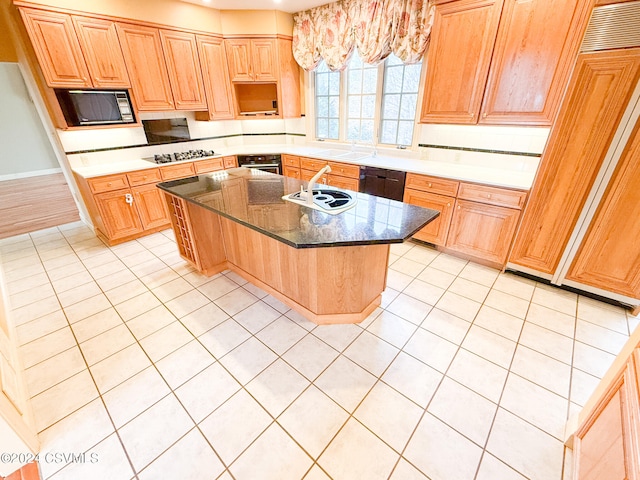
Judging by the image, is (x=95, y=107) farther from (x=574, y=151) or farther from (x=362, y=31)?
Answer: (x=574, y=151)

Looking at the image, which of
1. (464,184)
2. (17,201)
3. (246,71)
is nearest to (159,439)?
(464,184)

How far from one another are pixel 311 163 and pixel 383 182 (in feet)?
3.98

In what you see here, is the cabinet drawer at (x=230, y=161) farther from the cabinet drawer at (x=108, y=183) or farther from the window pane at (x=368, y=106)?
the window pane at (x=368, y=106)

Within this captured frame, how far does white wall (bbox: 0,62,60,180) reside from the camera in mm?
5844

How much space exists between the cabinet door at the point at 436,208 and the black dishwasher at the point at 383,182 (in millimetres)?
122

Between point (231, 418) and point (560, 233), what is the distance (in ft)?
9.49

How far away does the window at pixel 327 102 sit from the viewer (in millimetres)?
4273

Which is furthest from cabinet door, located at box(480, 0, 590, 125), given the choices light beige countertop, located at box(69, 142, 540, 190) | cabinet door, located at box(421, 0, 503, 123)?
light beige countertop, located at box(69, 142, 540, 190)

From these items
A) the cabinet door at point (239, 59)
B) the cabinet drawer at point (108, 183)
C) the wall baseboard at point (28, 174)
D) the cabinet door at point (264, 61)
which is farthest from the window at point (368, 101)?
the wall baseboard at point (28, 174)

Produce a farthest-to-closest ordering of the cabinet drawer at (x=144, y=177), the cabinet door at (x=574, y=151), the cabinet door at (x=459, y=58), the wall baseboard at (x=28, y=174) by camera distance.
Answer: the wall baseboard at (x=28, y=174), the cabinet drawer at (x=144, y=177), the cabinet door at (x=459, y=58), the cabinet door at (x=574, y=151)

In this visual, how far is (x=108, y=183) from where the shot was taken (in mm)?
3246

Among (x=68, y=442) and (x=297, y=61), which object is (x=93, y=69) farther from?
(x=68, y=442)

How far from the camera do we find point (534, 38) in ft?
7.43

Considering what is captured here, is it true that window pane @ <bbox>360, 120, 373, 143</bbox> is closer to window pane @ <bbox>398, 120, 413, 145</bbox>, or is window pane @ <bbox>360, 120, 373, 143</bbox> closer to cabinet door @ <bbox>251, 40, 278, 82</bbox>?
window pane @ <bbox>398, 120, 413, 145</bbox>
